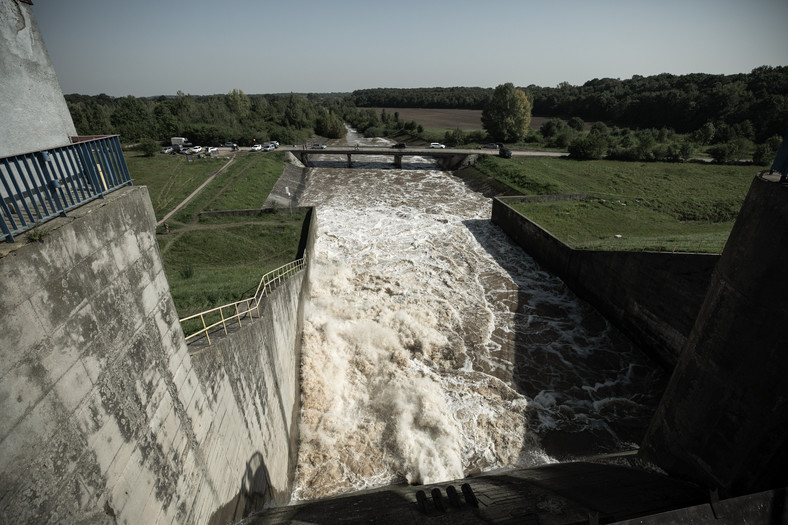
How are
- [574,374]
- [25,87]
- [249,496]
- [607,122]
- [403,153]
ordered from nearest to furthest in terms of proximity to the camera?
[25,87]
[249,496]
[574,374]
[403,153]
[607,122]

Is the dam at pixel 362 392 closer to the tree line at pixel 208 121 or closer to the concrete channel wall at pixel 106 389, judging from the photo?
the concrete channel wall at pixel 106 389

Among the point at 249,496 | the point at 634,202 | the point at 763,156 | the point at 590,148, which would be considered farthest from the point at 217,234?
the point at 763,156

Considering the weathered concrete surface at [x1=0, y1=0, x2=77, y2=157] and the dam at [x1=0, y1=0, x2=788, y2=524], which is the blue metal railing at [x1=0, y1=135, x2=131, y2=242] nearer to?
the dam at [x1=0, y1=0, x2=788, y2=524]

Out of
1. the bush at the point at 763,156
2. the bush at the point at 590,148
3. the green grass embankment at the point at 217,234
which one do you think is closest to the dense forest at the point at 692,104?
the bush at the point at 763,156

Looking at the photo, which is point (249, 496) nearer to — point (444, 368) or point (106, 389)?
point (106, 389)

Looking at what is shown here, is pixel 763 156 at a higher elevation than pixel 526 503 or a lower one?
higher

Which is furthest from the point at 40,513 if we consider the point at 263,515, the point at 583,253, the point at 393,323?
the point at 583,253
